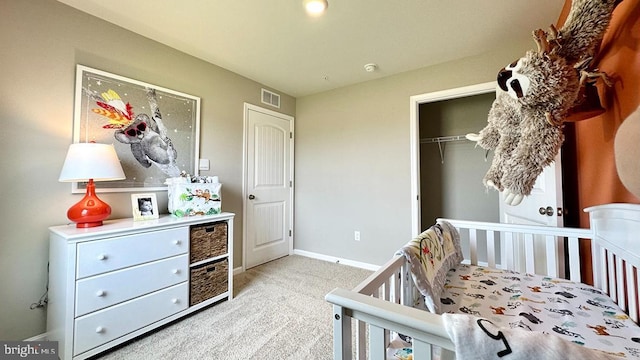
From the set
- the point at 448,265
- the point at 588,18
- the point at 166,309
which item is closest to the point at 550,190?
the point at 448,265

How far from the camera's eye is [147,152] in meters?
2.10

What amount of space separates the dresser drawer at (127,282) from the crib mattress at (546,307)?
1813 mm

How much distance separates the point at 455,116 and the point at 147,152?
11.6 feet

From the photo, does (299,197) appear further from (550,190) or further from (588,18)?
(588,18)

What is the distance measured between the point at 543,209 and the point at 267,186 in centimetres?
271

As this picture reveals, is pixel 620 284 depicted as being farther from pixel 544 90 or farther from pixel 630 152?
pixel 544 90

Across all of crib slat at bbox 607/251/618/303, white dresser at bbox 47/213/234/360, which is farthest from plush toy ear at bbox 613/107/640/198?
white dresser at bbox 47/213/234/360

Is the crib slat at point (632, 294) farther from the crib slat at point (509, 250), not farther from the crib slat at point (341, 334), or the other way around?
the crib slat at point (341, 334)

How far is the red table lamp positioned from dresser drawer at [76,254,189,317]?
0.39 meters

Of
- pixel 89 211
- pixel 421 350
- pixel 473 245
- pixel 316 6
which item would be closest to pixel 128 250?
pixel 89 211

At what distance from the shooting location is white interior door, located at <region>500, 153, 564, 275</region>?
5.08ft

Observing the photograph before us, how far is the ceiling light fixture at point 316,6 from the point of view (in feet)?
5.42

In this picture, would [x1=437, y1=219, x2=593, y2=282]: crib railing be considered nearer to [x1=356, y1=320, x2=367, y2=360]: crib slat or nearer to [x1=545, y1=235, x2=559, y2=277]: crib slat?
[x1=545, y1=235, x2=559, y2=277]: crib slat
